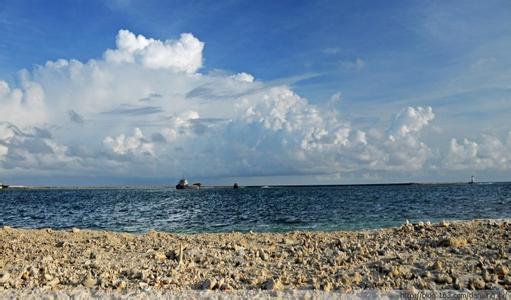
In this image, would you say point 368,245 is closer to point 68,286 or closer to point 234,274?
point 234,274

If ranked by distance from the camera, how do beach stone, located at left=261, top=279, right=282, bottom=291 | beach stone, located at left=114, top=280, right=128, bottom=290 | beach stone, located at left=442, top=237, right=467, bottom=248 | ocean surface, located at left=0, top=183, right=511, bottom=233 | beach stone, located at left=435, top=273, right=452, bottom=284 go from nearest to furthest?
→ beach stone, located at left=261, top=279, right=282, bottom=291 → beach stone, located at left=435, top=273, right=452, bottom=284 → beach stone, located at left=114, top=280, right=128, bottom=290 → beach stone, located at left=442, top=237, right=467, bottom=248 → ocean surface, located at left=0, top=183, right=511, bottom=233

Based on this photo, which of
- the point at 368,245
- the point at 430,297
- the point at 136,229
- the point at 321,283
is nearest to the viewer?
the point at 430,297

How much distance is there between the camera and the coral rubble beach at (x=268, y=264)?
31.9 feet

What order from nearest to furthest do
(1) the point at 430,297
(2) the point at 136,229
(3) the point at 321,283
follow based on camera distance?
(1) the point at 430,297 → (3) the point at 321,283 → (2) the point at 136,229

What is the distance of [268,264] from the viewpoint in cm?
1212

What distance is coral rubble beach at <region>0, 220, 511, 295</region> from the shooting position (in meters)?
9.73

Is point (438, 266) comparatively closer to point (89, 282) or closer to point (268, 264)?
point (268, 264)

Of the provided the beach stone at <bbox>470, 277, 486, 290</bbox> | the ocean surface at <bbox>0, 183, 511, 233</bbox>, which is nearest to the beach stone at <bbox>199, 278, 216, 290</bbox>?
the beach stone at <bbox>470, 277, 486, 290</bbox>

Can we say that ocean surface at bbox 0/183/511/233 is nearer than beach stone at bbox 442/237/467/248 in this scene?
No

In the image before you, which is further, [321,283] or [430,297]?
[321,283]

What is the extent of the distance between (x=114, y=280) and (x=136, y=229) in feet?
73.1

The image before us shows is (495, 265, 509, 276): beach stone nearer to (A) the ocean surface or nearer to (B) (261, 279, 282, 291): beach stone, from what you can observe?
(B) (261, 279, 282, 291): beach stone

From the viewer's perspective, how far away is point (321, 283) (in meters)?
9.66

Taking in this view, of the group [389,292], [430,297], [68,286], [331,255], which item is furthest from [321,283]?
[68,286]
